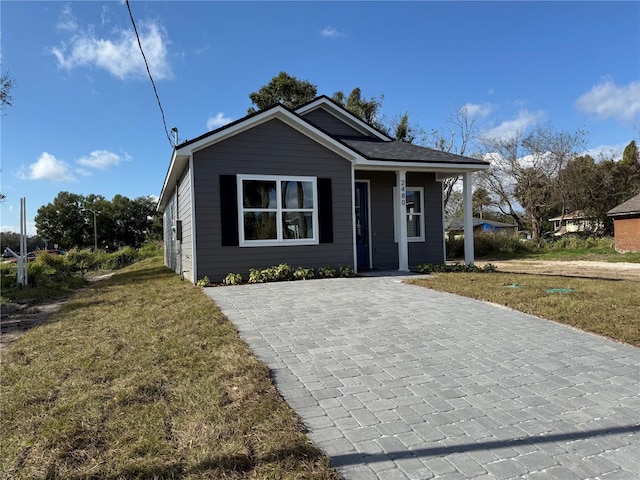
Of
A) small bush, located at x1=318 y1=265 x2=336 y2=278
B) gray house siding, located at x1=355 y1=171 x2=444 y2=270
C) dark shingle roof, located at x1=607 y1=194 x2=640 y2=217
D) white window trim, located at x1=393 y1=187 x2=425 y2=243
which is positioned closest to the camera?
small bush, located at x1=318 y1=265 x2=336 y2=278

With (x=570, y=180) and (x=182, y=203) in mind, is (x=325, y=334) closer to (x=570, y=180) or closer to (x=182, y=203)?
(x=182, y=203)

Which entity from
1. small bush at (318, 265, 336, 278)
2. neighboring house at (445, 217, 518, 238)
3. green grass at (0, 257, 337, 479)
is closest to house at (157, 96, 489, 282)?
small bush at (318, 265, 336, 278)

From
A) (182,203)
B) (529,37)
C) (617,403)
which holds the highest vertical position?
(529,37)

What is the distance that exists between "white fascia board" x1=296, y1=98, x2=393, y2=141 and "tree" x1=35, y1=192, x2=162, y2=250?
137 ft

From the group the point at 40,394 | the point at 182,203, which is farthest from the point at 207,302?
the point at 182,203

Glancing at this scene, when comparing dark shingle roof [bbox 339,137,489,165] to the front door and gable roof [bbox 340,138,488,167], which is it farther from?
the front door

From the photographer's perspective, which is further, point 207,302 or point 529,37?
point 529,37

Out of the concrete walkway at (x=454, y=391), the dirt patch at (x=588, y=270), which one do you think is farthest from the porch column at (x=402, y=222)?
the concrete walkway at (x=454, y=391)

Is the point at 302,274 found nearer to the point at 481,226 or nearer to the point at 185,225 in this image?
the point at 185,225

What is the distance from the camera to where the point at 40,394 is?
3.11 meters

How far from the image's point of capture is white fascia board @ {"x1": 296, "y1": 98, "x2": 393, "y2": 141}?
12.6 metres

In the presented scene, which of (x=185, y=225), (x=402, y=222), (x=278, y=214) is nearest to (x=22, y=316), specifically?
(x=185, y=225)

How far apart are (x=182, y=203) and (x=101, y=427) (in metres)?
8.93

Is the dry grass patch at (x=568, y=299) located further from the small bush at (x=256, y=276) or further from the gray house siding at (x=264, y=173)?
the small bush at (x=256, y=276)
